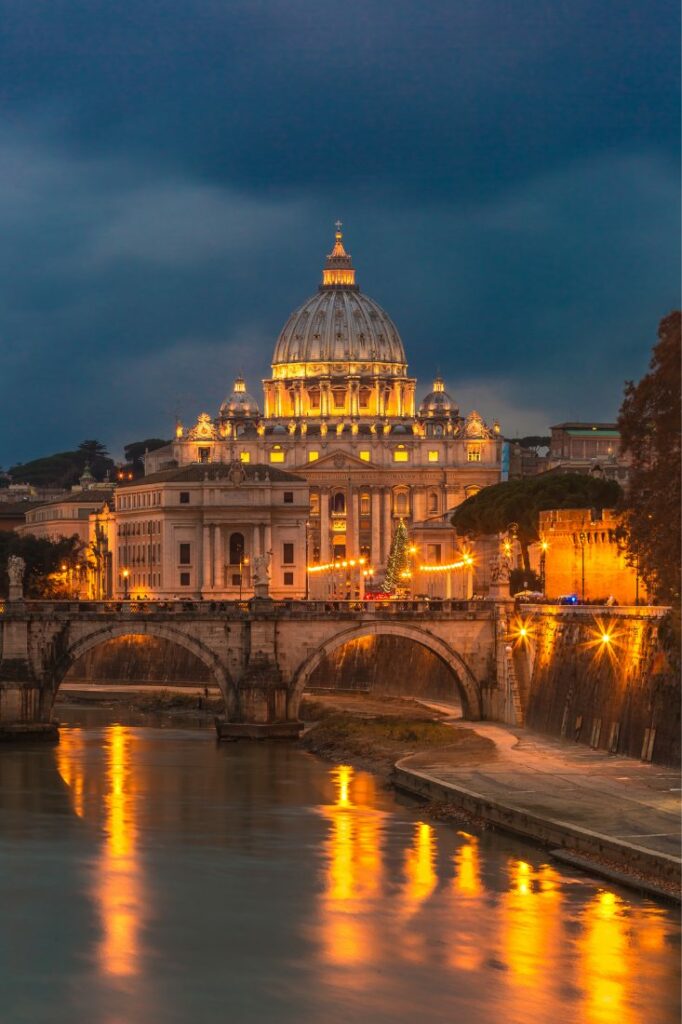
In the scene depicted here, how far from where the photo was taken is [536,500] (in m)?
103

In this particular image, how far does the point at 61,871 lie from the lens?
46.9m

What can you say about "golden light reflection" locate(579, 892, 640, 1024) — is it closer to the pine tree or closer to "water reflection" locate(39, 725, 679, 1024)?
"water reflection" locate(39, 725, 679, 1024)

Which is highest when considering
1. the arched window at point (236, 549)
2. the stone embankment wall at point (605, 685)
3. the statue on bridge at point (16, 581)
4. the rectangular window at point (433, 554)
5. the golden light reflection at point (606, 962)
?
the arched window at point (236, 549)

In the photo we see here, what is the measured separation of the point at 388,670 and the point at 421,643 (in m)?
16.9

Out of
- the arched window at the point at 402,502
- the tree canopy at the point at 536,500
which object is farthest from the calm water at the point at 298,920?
the arched window at the point at 402,502

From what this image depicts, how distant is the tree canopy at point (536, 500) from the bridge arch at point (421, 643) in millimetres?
24635

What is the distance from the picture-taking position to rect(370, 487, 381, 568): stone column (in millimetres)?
196375

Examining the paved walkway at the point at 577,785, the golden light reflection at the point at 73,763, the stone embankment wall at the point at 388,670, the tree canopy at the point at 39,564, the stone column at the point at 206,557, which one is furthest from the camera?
the stone column at the point at 206,557

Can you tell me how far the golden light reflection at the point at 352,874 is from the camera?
39656 millimetres

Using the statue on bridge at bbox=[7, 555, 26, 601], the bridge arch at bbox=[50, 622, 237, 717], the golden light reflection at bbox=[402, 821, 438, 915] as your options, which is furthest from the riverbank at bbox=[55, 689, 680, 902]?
the statue on bridge at bbox=[7, 555, 26, 601]

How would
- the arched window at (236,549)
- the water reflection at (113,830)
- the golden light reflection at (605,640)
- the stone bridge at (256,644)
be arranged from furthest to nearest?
1. the arched window at (236,549)
2. the stone bridge at (256,644)
3. the golden light reflection at (605,640)
4. the water reflection at (113,830)

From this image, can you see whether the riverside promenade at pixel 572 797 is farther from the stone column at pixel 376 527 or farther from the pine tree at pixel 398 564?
the stone column at pixel 376 527

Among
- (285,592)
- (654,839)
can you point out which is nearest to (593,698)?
(654,839)

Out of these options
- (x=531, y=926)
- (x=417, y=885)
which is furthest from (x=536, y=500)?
(x=531, y=926)
